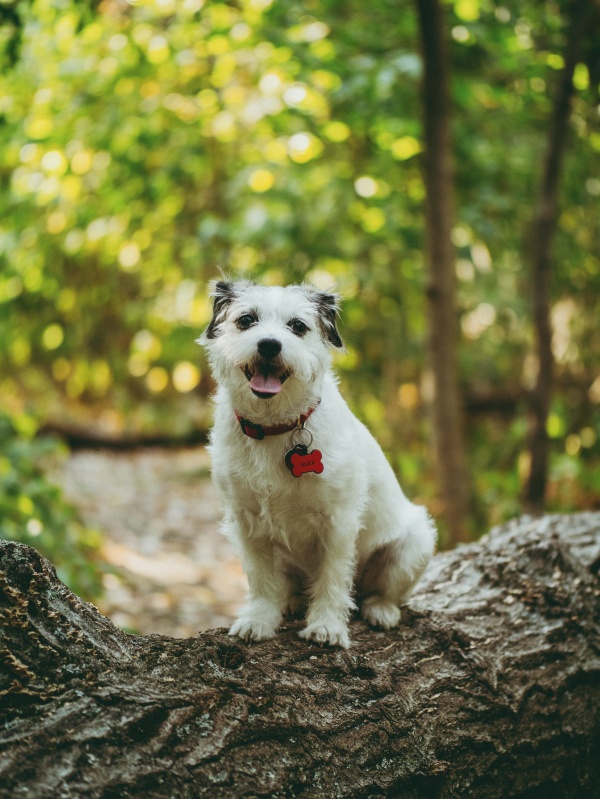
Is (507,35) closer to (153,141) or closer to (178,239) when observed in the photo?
(153,141)

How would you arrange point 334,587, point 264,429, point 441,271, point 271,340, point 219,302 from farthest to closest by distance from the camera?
point 441,271, point 219,302, point 334,587, point 264,429, point 271,340

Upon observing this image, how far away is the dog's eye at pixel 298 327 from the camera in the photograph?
8.98 ft

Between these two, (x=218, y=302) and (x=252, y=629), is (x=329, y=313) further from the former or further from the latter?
(x=252, y=629)

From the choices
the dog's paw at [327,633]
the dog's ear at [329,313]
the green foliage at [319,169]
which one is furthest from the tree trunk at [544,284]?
the dog's paw at [327,633]

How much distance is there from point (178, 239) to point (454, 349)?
3602 millimetres

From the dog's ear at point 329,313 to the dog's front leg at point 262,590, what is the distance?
850mm

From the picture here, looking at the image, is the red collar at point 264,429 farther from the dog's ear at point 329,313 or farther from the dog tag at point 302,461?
the dog's ear at point 329,313

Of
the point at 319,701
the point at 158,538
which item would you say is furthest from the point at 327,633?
the point at 158,538

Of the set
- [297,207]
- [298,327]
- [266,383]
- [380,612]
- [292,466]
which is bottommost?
[380,612]

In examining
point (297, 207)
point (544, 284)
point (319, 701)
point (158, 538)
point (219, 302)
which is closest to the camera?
point (319, 701)

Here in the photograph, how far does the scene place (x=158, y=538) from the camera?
7.66 m

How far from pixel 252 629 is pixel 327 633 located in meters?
Result: 0.28

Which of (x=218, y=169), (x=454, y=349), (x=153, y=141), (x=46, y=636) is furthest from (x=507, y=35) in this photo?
(x=46, y=636)

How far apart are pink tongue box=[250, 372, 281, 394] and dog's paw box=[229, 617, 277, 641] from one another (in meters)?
0.88
